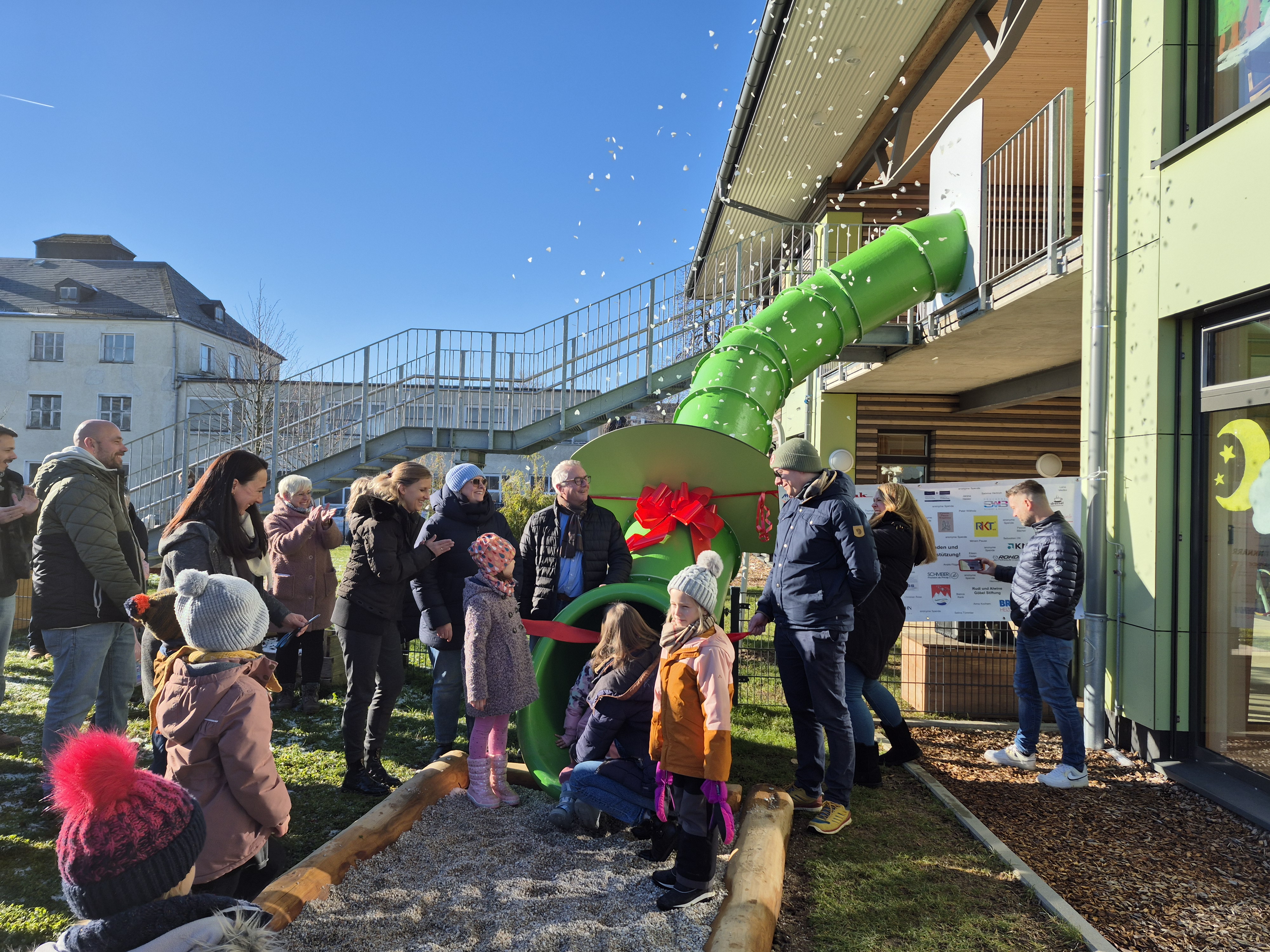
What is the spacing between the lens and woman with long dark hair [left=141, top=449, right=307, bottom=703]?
11.6ft

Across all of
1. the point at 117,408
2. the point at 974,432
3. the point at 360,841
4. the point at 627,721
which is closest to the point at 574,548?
the point at 627,721

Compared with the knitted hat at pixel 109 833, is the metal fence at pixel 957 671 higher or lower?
lower

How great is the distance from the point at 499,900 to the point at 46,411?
1678 inches

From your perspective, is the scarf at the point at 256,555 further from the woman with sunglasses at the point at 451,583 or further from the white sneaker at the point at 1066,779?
the white sneaker at the point at 1066,779

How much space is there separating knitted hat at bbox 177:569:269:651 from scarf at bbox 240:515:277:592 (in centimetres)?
137

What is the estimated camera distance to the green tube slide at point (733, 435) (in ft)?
14.6

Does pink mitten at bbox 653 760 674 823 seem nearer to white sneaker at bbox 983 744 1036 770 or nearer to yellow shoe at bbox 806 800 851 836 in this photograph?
yellow shoe at bbox 806 800 851 836

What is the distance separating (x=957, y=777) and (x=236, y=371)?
122 feet

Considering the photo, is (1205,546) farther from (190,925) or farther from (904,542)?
(190,925)

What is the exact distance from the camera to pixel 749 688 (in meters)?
6.76

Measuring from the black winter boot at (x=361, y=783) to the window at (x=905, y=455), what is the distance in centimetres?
997

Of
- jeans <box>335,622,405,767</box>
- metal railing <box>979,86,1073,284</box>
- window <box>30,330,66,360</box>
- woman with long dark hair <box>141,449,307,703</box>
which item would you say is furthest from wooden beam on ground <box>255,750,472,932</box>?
window <box>30,330,66,360</box>

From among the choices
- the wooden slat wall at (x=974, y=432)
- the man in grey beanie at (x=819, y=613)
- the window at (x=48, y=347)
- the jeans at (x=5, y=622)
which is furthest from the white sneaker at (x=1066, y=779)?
the window at (x=48, y=347)

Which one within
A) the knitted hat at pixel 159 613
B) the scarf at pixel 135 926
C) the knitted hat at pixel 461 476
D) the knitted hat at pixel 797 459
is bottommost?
the scarf at pixel 135 926
